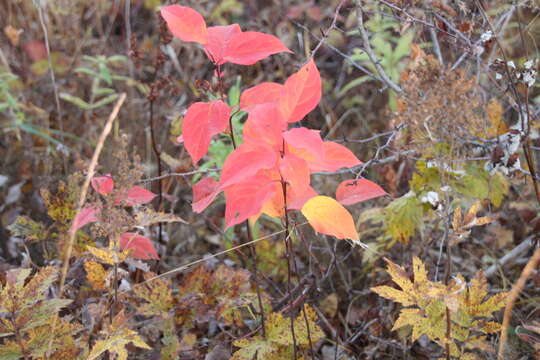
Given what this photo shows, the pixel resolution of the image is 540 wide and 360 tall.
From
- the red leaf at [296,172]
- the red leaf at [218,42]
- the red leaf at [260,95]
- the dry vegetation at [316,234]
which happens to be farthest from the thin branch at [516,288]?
the red leaf at [218,42]

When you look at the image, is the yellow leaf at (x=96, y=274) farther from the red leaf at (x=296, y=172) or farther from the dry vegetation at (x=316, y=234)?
the red leaf at (x=296, y=172)

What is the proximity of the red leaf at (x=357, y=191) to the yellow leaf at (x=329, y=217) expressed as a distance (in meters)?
0.08

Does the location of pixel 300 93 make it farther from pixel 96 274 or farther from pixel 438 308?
pixel 96 274

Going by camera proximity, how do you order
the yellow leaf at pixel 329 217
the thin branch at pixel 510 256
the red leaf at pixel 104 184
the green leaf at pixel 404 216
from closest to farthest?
the yellow leaf at pixel 329 217, the red leaf at pixel 104 184, the green leaf at pixel 404 216, the thin branch at pixel 510 256

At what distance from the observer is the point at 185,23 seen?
958 millimetres

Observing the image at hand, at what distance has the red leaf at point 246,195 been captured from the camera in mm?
942

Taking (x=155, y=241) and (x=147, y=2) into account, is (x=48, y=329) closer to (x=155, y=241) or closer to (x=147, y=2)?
(x=155, y=241)

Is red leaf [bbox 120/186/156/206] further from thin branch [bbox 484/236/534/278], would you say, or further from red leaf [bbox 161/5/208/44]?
thin branch [bbox 484/236/534/278]

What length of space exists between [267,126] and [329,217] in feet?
0.65

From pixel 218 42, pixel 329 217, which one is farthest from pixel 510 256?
pixel 218 42

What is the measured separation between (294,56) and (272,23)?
24 cm

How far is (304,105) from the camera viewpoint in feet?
3.06

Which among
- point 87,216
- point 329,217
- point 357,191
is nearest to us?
point 329,217

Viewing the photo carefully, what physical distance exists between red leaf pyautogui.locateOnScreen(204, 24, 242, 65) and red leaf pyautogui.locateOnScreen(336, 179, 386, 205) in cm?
35
